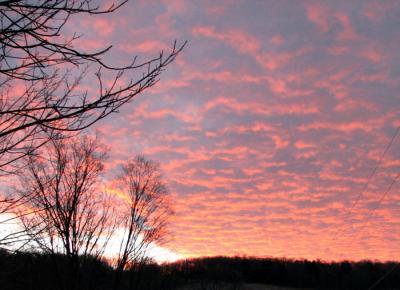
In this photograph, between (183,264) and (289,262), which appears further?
(289,262)

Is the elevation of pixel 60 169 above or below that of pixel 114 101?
above

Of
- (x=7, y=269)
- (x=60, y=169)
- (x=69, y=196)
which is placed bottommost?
(x=7, y=269)

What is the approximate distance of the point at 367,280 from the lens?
10219 cm

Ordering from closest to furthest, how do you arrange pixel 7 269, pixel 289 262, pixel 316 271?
pixel 7 269 < pixel 316 271 < pixel 289 262

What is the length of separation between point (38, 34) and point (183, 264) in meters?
102

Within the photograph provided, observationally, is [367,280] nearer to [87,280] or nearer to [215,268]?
[215,268]

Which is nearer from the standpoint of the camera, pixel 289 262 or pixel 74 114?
pixel 74 114

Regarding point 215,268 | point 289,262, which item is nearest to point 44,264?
point 215,268

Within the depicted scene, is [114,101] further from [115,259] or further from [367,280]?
[367,280]

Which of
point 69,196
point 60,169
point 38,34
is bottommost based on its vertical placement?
point 38,34

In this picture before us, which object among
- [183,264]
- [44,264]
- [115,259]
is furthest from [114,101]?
[183,264]

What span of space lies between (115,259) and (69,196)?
8437 millimetres

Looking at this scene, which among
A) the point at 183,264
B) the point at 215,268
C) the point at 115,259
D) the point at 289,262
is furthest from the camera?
the point at 289,262

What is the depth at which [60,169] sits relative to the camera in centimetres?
1669
